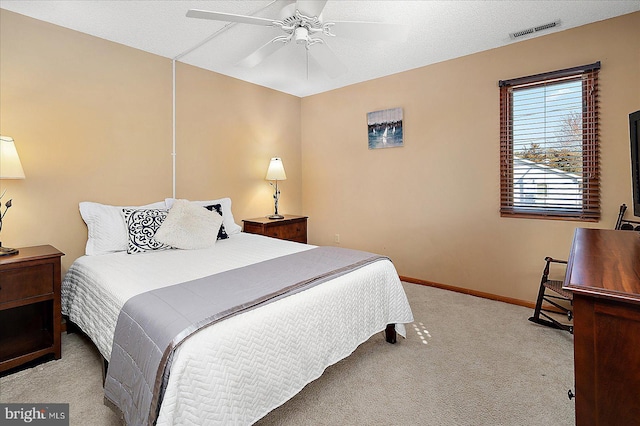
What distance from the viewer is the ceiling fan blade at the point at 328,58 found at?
94.3 inches

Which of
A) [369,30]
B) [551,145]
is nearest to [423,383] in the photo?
[369,30]

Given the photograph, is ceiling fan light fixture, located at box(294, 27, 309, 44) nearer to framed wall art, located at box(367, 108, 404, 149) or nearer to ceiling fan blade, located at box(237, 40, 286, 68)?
ceiling fan blade, located at box(237, 40, 286, 68)

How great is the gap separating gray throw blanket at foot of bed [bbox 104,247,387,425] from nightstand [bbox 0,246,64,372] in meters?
1.10

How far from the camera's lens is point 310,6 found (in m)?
1.81

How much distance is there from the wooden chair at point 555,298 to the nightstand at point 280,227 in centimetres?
264

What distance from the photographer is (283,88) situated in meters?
4.43

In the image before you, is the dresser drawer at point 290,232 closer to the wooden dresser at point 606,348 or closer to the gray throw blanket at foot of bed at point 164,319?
the gray throw blanket at foot of bed at point 164,319

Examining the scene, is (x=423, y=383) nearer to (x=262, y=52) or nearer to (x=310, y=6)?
(x=310, y=6)

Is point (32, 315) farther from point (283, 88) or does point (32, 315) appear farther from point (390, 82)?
point (390, 82)

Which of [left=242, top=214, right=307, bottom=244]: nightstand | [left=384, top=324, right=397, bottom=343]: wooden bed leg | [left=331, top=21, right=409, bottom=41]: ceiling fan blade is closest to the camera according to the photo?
[left=331, top=21, right=409, bottom=41]: ceiling fan blade

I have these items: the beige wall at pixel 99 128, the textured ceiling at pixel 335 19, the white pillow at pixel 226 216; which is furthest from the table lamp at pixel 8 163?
the white pillow at pixel 226 216

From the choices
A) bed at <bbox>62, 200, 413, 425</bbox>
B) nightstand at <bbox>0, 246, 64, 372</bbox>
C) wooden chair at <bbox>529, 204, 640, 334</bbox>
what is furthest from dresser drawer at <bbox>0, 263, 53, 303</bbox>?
wooden chair at <bbox>529, 204, 640, 334</bbox>

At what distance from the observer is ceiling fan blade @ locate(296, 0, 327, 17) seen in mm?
1773

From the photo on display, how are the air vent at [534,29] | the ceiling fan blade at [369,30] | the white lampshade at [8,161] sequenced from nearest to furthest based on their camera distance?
the ceiling fan blade at [369,30], the white lampshade at [8,161], the air vent at [534,29]
